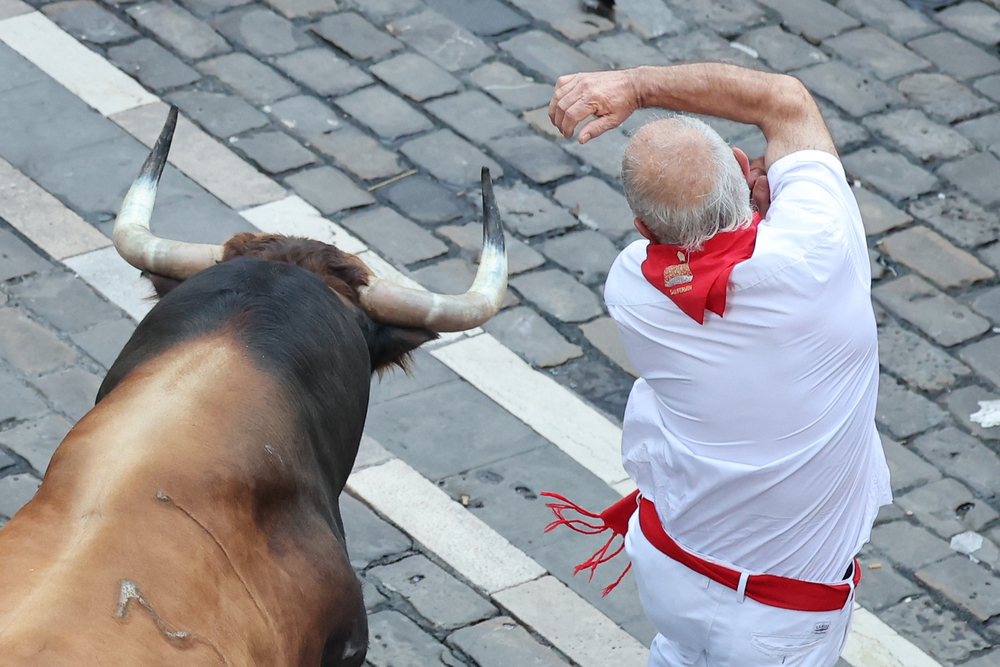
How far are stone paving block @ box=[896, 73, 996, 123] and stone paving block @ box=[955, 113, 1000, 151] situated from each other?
0.06 meters

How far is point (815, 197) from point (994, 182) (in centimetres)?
453

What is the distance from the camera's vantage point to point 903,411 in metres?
5.96

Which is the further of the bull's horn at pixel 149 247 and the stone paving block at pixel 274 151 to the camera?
the stone paving block at pixel 274 151

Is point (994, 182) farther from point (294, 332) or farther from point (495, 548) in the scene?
point (294, 332)

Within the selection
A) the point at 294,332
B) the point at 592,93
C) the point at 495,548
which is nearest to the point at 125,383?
the point at 294,332

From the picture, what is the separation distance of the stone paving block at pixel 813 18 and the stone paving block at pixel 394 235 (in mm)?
3065

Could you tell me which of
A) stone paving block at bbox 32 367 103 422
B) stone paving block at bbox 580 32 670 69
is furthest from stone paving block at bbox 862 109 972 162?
stone paving block at bbox 32 367 103 422

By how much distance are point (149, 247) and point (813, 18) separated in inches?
222

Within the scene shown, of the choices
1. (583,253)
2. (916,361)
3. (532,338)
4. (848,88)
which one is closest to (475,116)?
(583,253)

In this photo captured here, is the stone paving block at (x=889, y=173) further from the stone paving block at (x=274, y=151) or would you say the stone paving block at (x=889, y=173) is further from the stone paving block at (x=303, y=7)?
the stone paving block at (x=303, y=7)

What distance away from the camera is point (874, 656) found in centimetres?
487

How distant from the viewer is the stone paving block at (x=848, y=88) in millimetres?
7684

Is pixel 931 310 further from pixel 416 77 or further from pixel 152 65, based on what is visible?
pixel 152 65

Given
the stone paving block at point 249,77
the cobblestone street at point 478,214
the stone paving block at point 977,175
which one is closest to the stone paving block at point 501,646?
the cobblestone street at point 478,214
